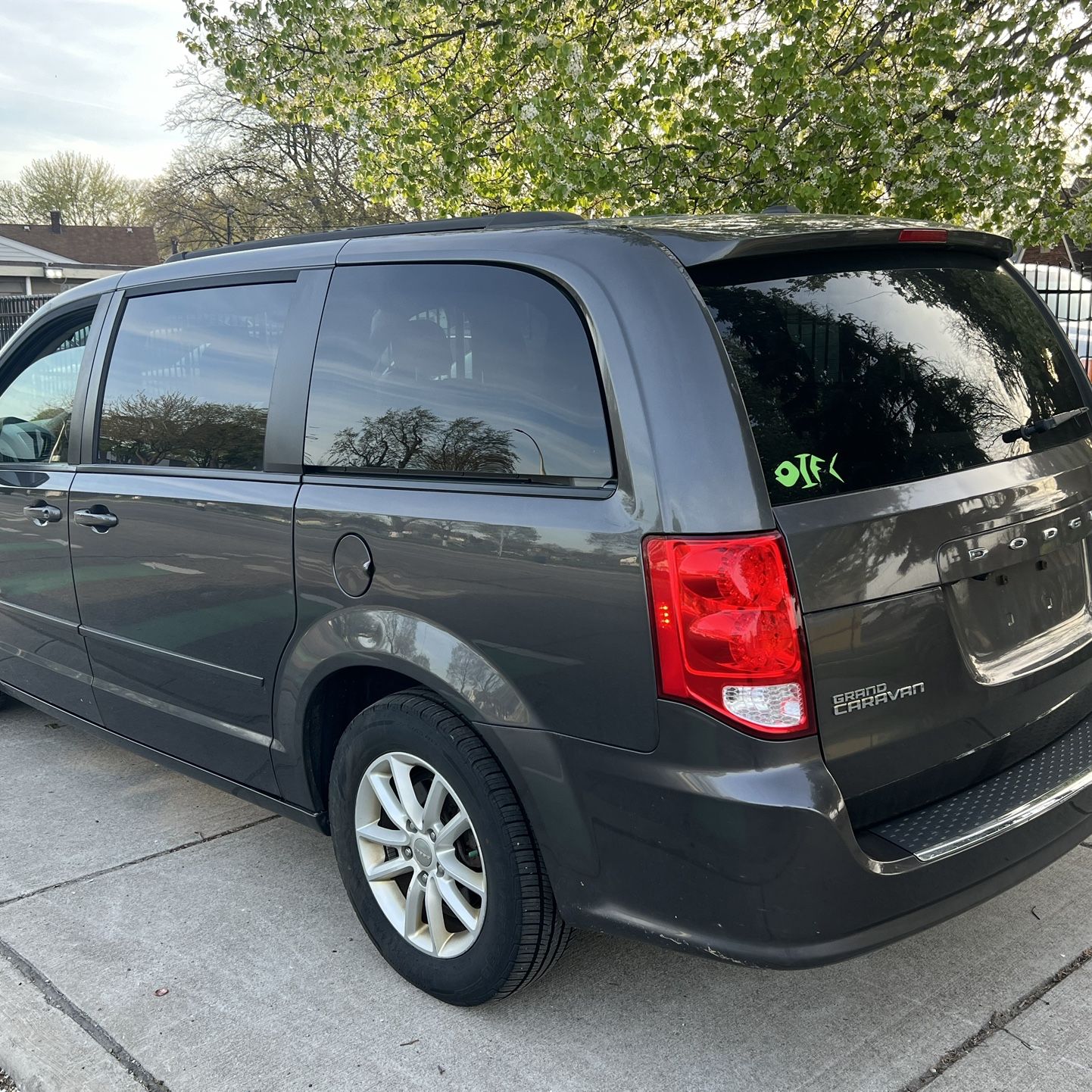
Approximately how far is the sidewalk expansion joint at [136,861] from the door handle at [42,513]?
1183mm

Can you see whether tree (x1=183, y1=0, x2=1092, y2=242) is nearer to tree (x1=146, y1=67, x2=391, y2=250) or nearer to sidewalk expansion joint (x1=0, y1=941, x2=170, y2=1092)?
sidewalk expansion joint (x1=0, y1=941, x2=170, y2=1092)

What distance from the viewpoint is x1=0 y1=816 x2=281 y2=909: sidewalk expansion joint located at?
351 centimetres

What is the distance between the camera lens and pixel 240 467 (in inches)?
126

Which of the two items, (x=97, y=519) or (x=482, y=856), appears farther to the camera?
(x=97, y=519)

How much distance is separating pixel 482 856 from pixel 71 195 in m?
61.2

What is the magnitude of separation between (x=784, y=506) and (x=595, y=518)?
1.25ft

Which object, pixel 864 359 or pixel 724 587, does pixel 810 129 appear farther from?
pixel 724 587

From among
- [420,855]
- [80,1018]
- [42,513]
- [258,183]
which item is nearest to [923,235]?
[420,855]

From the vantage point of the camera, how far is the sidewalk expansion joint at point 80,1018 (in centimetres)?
263

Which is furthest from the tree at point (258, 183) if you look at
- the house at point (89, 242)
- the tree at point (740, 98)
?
the tree at point (740, 98)

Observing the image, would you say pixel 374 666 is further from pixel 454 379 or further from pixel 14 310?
pixel 14 310

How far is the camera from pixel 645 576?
220 cm

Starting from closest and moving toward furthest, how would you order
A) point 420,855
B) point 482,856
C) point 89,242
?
point 482,856
point 420,855
point 89,242

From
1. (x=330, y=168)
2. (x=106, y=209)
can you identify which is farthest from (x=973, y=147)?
(x=106, y=209)
